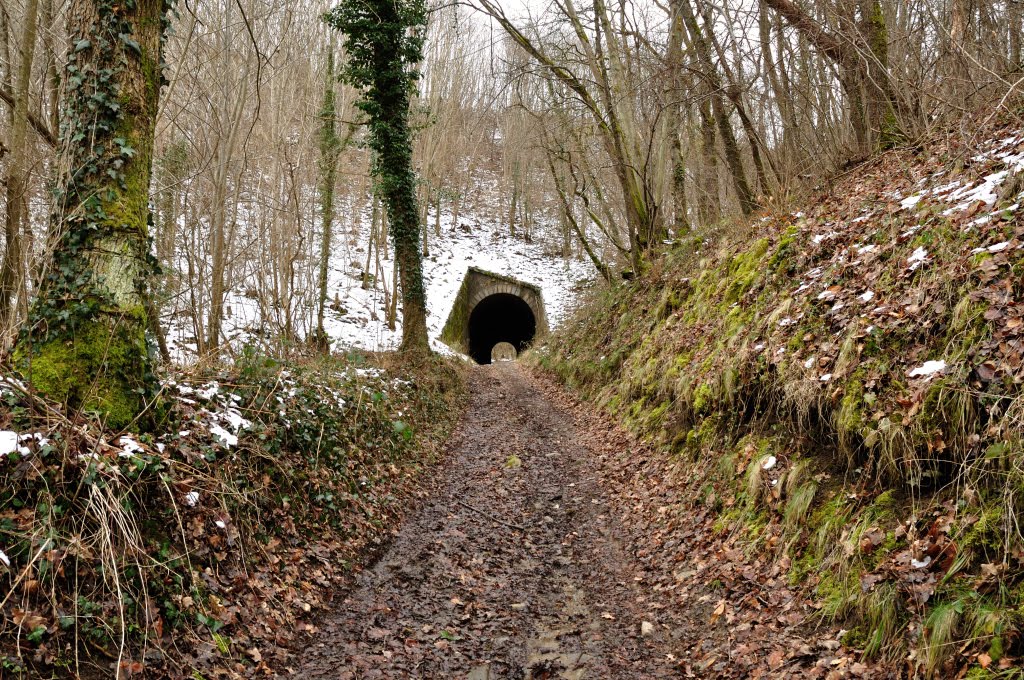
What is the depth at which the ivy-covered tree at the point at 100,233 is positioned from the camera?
407 cm

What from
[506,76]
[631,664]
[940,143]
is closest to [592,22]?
[506,76]

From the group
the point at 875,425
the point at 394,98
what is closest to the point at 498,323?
the point at 394,98

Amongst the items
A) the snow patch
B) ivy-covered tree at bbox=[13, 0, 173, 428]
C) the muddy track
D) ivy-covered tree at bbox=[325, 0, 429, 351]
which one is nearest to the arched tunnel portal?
ivy-covered tree at bbox=[325, 0, 429, 351]

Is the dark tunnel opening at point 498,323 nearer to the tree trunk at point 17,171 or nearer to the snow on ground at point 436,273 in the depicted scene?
the snow on ground at point 436,273

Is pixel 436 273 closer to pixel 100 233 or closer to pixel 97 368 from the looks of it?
pixel 100 233

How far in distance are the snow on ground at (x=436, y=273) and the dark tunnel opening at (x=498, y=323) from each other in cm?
181

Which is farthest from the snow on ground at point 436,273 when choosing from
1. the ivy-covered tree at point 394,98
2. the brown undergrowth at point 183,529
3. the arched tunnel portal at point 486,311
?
the brown undergrowth at point 183,529

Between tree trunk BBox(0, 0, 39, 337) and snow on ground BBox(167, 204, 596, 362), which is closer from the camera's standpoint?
tree trunk BBox(0, 0, 39, 337)

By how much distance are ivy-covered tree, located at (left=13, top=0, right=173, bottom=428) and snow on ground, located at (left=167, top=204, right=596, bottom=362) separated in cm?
969

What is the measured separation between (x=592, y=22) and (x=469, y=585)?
12.2m

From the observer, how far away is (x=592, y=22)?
41.1ft

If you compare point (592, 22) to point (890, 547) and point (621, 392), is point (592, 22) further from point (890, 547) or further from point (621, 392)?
point (890, 547)

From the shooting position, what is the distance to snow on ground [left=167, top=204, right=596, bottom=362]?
1919cm

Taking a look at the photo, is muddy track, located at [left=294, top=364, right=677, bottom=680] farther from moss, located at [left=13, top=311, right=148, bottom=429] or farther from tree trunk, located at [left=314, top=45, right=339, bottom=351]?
tree trunk, located at [left=314, top=45, right=339, bottom=351]
